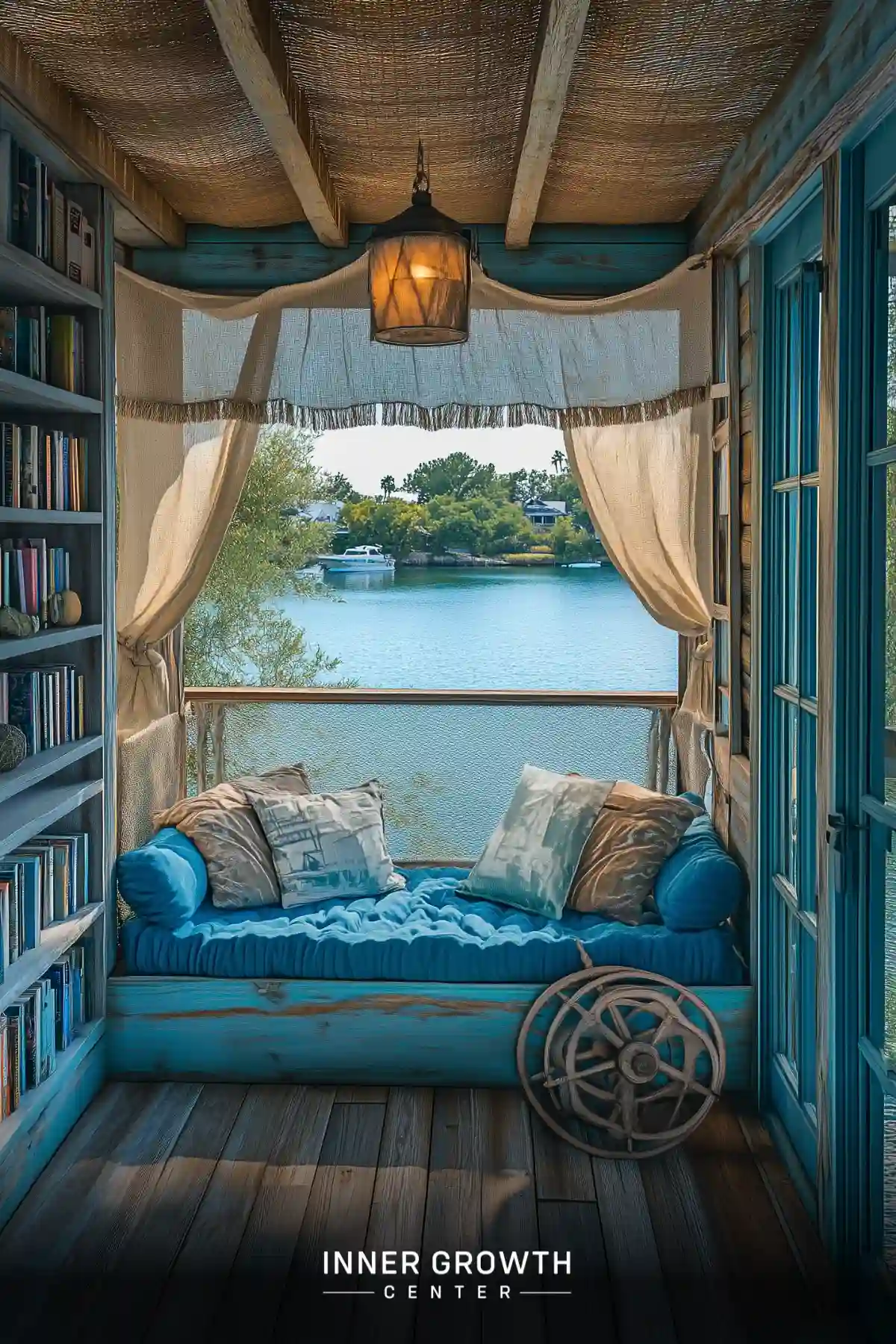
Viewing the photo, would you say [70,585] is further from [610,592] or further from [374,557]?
[610,592]

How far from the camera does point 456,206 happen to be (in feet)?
12.5

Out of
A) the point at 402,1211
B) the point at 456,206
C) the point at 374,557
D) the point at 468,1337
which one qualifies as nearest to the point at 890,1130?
the point at 468,1337

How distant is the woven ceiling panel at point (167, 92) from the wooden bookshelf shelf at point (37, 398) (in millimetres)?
705

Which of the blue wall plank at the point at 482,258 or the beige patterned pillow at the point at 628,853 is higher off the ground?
the blue wall plank at the point at 482,258

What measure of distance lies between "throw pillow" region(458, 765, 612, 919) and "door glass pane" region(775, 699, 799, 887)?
2.42 ft

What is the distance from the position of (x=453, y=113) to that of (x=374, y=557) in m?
2.78

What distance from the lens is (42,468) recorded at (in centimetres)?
301

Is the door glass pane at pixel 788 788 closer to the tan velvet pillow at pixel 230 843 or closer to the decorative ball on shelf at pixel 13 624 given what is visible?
the tan velvet pillow at pixel 230 843

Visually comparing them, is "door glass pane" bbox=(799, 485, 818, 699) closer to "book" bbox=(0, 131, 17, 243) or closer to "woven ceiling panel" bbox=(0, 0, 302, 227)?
"woven ceiling panel" bbox=(0, 0, 302, 227)

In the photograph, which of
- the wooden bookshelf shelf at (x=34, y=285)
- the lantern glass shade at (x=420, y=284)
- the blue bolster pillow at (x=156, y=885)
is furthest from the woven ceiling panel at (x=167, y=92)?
the blue bolster pillow at (x=156, y=885)

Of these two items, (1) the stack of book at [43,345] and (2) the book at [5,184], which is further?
(1) the stack of book at [43,345]

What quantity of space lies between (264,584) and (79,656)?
2.48 metres

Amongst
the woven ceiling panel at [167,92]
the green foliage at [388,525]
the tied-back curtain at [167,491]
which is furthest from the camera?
the green foliage at [388,525]

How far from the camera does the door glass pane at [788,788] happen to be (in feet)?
9.61
